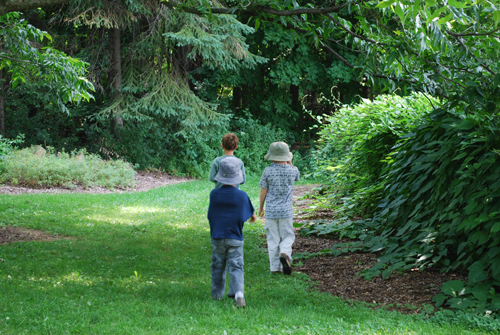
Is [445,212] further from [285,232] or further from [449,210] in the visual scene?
[285,232]

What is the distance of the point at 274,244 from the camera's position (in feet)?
18.4

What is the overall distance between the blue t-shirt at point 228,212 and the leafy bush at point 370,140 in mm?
3135

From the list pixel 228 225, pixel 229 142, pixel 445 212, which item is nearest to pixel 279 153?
pixel 229 142

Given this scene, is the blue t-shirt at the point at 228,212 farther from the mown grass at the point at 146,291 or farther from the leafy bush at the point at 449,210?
the leafy bush at the point at 449,210

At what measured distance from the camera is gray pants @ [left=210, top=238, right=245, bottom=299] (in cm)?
435

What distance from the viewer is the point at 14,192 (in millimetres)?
11672

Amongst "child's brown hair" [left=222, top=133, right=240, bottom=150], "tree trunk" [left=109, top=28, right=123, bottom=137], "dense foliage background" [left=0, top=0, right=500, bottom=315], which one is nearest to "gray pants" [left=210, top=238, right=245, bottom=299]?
"child's brown hair" [left=222, top=133, right=240, bottom=150]

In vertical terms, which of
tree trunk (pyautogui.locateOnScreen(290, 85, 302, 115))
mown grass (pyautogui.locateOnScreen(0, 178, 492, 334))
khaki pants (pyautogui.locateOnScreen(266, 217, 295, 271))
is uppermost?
tree trunk (pyautogui.locateOnScreen(290, 85, 302, 115))

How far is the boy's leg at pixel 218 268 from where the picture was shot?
441 centimetres

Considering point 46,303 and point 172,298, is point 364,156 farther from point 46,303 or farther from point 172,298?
point 46,303

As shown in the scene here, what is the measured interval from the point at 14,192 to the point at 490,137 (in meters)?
11.3

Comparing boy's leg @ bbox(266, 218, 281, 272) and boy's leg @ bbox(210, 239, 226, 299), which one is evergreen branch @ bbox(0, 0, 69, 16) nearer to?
boy's leg @ bbox(210, 239, 226, 299)

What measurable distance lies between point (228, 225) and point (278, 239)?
4.76 feet

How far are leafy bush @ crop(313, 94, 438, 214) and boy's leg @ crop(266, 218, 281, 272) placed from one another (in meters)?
2.05
